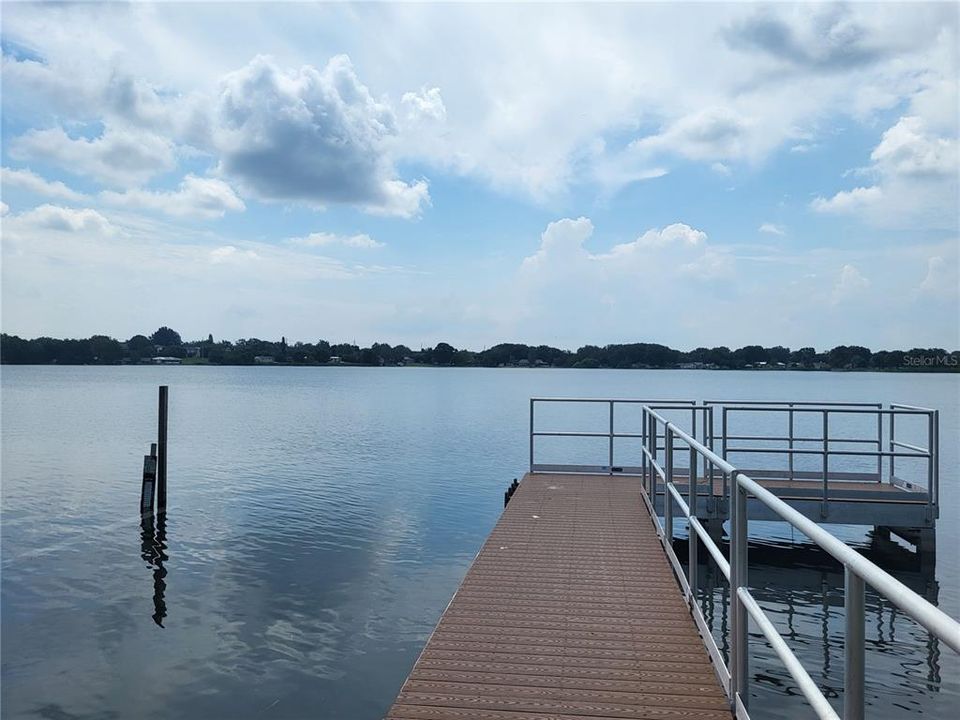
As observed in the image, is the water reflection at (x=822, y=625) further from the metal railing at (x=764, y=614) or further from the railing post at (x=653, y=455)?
the metal railing at (x=764, y=614)

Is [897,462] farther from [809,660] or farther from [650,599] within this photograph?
[650,599]

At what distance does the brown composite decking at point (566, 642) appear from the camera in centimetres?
377

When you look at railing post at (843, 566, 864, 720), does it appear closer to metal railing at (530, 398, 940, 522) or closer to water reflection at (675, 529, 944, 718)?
water reflection at (675, 529, 944, 718)

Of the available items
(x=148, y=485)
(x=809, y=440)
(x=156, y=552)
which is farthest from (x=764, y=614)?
(x=148, y=485)

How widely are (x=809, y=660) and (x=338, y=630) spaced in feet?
15.6

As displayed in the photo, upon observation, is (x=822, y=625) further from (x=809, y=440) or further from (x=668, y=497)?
(x=668, y=497)

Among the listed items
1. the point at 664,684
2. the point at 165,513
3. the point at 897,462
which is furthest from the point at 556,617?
the point at 897,462

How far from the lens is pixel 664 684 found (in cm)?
400

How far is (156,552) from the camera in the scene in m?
11.7

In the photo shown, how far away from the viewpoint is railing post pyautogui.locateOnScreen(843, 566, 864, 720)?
79.4 inches

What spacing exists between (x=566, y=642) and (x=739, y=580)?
159 cm

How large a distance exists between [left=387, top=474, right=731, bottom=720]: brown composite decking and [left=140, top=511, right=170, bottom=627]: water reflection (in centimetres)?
439

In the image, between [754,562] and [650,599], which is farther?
[754,562]

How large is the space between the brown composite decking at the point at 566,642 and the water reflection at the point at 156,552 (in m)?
4.39
